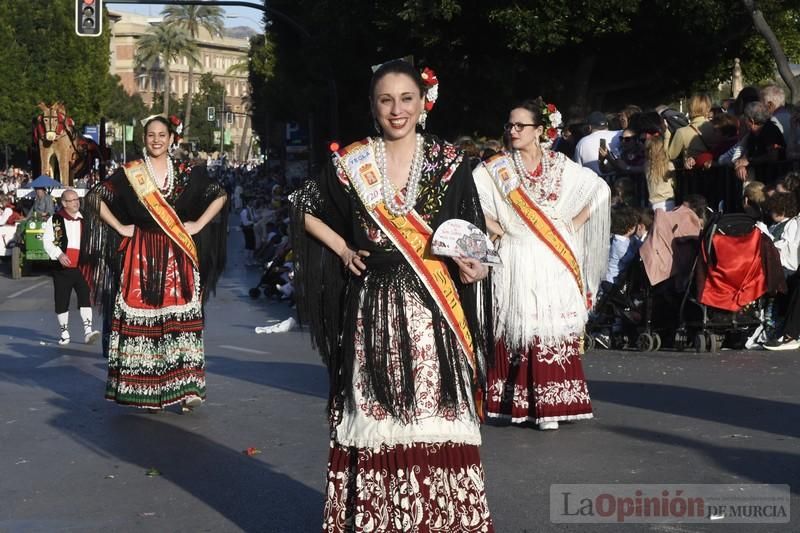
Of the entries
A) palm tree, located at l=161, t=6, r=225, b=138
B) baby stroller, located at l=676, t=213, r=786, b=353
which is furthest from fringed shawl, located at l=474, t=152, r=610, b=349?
palm tree, located at l=161, t=6, r=225, b=138

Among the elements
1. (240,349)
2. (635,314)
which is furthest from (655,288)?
(240,349)

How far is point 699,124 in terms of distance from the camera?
15.8 m

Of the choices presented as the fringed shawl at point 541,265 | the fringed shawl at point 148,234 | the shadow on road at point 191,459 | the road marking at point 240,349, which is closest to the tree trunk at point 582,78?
the road marking at point 240,349

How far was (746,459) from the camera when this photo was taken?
8.04m

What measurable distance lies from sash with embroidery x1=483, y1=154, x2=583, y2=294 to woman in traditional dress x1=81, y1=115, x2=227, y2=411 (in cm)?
241

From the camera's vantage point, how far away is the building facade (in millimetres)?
161000

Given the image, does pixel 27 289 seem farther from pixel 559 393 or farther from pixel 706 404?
pixel 559 393

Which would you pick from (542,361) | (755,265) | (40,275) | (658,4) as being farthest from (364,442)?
(40,275)

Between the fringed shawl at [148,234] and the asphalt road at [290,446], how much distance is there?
90 cm

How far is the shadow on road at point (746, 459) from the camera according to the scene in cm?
753

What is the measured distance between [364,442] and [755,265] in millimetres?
8111

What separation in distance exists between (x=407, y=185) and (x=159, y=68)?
167291mm

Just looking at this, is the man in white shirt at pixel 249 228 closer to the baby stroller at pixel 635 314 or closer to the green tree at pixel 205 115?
the baby stroller at pixel 635 314

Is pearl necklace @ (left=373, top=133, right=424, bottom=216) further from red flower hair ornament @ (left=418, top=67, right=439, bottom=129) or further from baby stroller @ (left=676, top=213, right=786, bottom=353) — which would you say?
baby stroller @ (left=676, top=213, right=786, bottom=353)
